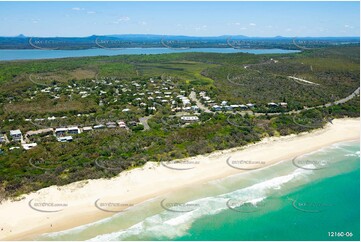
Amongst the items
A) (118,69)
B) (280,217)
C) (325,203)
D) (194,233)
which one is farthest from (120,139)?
(118,69)

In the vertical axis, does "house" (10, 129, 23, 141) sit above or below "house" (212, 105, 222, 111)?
below

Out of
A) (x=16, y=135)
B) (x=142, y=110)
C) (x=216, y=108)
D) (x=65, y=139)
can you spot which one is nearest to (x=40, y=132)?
(x=16, y=135)

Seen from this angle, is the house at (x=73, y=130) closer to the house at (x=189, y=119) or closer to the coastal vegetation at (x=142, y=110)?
the coastal vegetation at (x=142, y=110)

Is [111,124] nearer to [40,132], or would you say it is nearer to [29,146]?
[40,132]

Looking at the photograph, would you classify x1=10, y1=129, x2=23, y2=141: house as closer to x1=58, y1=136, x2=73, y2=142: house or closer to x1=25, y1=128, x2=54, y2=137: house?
x1=25, y1=128, x2=54, y2=137: house

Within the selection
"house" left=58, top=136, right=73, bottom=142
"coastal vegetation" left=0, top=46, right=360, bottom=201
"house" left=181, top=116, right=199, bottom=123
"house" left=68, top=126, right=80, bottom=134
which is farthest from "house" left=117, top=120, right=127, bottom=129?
"house" left=181, top=116, right=199, bottom=123

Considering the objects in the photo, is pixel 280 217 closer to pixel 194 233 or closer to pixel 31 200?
pixel 194 233
